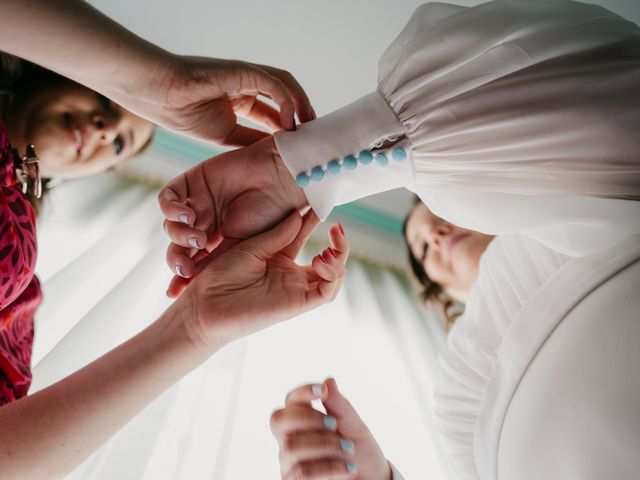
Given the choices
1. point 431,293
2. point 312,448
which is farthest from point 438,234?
point 312,448

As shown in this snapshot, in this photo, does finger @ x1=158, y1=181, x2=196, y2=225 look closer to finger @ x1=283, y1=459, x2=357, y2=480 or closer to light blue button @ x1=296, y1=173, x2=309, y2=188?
light blue button @ x1=296, y1=173, x2=309, y2=188

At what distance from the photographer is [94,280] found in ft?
3.87

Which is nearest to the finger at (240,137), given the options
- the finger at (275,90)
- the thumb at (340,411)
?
the finger at (275,90)

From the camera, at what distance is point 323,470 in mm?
581

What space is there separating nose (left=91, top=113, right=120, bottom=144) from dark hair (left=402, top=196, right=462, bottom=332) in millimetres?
947

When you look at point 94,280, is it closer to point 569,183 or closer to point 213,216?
point 213,216

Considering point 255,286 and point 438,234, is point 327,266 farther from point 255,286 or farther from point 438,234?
point 438,234

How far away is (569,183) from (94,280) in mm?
1087

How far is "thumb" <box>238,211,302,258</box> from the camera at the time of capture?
0.67 metres

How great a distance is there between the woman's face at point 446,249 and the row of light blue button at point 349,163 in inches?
33.8

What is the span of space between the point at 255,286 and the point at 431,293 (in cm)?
107

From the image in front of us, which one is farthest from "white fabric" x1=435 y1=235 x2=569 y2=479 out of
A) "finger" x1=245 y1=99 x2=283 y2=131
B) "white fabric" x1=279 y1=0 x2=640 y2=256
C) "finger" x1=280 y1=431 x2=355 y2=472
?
"finger" x1=245 y1=99 x2=283 y2=131

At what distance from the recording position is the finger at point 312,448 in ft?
1.92

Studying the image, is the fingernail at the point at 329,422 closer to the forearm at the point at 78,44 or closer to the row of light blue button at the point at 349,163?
the row of light blue button at the point at 349,163
